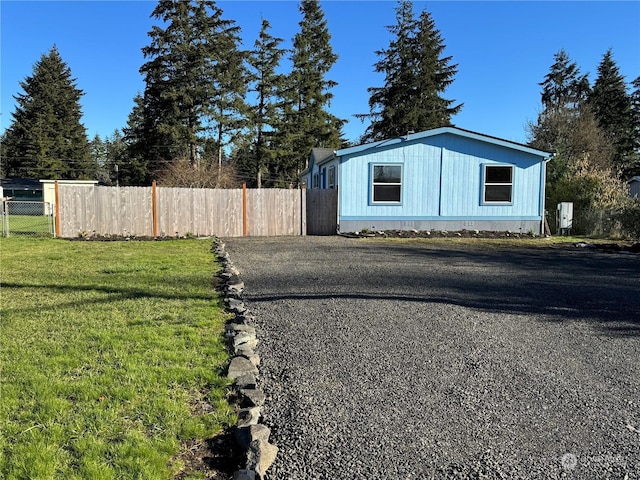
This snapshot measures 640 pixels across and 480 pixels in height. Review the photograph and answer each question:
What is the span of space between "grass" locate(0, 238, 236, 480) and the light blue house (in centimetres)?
963

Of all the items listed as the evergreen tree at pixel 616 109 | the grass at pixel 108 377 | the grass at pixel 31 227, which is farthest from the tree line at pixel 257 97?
the grass at pixel 108 377

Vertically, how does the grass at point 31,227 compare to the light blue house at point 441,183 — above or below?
below

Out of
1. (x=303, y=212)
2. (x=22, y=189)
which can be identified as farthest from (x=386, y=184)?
(x=22, y=189)

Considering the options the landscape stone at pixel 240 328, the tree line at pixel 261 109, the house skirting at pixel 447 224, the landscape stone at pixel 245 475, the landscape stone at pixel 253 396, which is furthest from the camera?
the tree line at pixel 261 109

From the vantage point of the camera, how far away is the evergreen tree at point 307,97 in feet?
113

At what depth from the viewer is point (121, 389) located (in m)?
2.96

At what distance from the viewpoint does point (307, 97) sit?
35.4 m

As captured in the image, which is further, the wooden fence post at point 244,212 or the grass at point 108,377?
the wooden fence post at point 244,212

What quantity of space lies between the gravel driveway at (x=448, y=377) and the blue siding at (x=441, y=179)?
840 centimetres

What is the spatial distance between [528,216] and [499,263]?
296 inches

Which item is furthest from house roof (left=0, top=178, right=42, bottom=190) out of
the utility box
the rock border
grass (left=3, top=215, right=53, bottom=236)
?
the rock border

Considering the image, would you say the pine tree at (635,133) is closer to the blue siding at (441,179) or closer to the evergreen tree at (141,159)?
the blue siding at (441,179)

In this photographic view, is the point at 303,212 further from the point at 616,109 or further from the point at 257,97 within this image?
the point at 616,109

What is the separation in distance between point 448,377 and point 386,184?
41.6 ft
